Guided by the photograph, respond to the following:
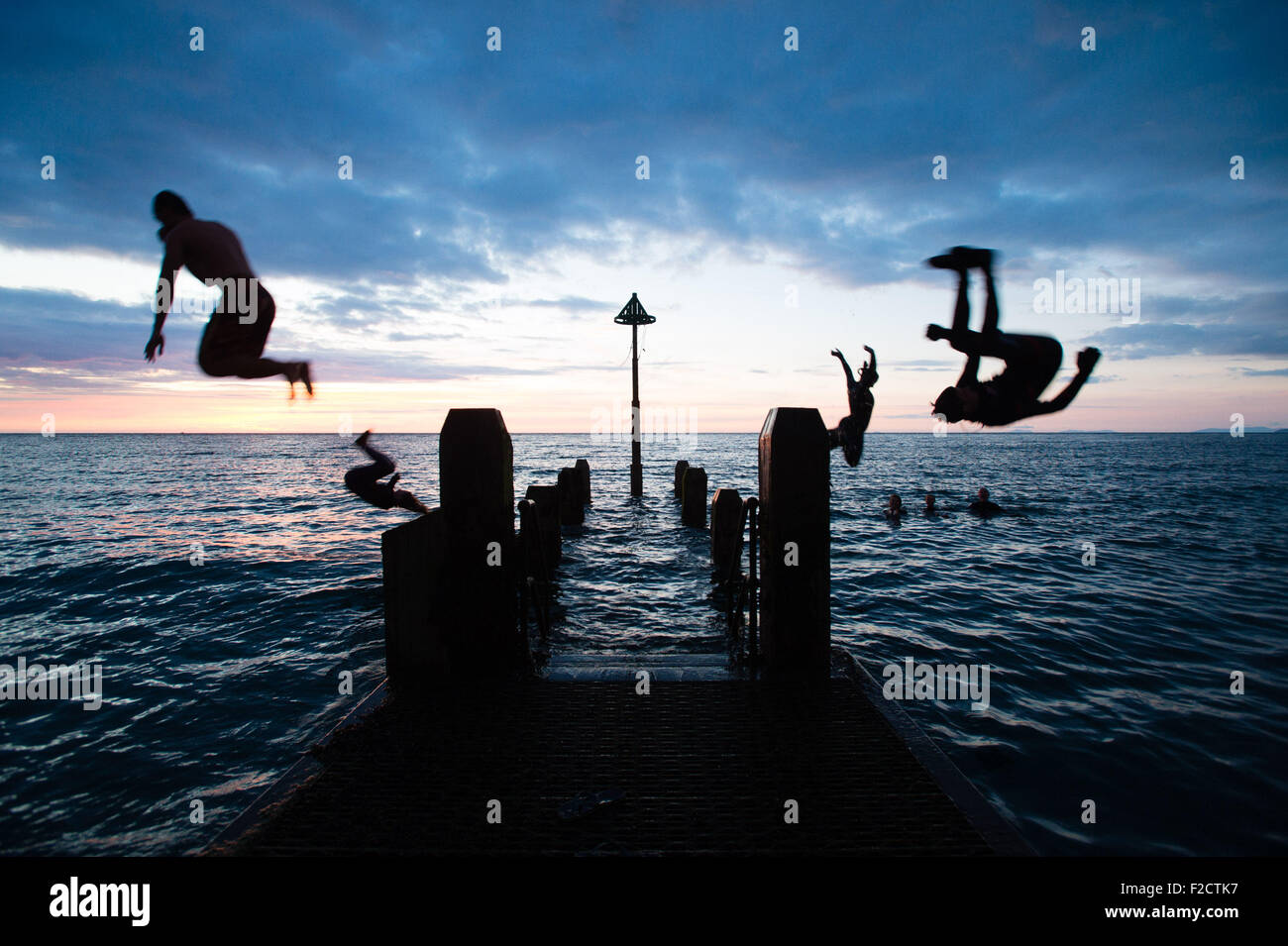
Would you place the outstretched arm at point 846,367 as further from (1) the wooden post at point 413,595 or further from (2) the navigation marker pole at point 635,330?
(2) the navigation marker pole at point 635,330

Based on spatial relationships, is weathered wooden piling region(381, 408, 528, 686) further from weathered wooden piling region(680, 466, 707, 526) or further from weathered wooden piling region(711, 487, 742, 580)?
weathered wooden piling region(680, 466, 707, 526)

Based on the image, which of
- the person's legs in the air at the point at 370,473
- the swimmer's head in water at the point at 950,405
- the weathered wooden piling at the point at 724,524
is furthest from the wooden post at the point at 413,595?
the weathered wooden piling at the point at 724,524

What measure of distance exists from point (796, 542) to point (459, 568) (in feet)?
11.0

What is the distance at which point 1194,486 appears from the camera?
144ft

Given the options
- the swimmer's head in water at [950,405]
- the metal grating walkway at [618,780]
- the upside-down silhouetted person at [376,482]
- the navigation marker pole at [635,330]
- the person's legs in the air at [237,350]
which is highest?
the navigation marker pole at [635,330]

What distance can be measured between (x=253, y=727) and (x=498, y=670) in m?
3.39

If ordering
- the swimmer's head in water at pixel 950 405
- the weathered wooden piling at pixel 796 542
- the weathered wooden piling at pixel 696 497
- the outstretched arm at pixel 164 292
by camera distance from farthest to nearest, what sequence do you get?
the weathered wooden piling at pixel 696 497 < the weathered wooden piling at pixel 796 542 < the swimmer's head in water at pixel 950 405 < the outstretched arm at pixel 164 292

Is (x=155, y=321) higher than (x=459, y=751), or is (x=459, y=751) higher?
(x=155, y=321)

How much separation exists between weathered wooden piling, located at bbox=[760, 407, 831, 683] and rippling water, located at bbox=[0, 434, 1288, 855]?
209cm

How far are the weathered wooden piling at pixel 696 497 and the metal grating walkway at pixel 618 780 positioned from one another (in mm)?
12469

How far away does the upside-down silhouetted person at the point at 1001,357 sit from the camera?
2.77m
